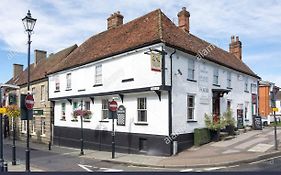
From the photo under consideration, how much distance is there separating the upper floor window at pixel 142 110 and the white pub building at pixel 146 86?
0.20 feet

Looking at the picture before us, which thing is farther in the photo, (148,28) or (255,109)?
(255,109)

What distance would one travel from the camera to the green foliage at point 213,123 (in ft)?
65.6

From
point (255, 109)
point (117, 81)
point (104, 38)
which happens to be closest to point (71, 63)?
point (104, 38)

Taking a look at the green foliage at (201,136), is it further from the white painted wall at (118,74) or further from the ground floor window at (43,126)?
the ground floor window at (43,126)

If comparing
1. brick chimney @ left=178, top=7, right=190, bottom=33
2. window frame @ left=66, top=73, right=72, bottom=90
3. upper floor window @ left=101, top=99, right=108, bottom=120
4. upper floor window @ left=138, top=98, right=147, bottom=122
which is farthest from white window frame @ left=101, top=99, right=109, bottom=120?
brick chimney @ left=178, top=7, right=190, bottom=33

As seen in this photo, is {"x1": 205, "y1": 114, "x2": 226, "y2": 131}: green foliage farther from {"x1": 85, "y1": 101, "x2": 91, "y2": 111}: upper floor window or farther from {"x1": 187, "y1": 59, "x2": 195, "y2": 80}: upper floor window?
{"x1": 85, "y1": 101, "x2": 91, "y2": 111}: upper floor window

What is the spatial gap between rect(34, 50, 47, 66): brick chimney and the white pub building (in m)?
14.0

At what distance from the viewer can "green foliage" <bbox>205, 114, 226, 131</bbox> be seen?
1998 centimetres


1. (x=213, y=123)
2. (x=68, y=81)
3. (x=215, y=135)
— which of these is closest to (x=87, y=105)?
(x=68, y=81)

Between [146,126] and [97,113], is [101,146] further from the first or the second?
[146,126]

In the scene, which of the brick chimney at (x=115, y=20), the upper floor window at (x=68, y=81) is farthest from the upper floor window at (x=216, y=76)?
the upper floor window at (x=68, y=81)

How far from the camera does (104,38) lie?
2525cm

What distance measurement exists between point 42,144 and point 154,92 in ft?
57.0

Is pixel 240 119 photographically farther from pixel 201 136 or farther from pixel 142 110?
pixel 142 110
